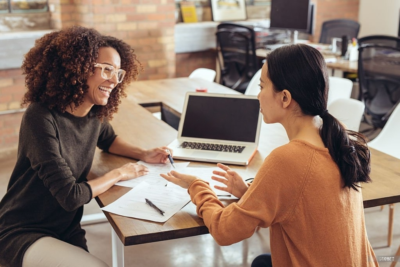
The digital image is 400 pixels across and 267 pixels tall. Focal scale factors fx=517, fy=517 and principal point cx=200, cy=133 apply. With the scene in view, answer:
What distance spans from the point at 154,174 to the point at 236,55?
373cm

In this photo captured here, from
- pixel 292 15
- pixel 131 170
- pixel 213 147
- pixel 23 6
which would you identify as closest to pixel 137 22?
pixel 23 6

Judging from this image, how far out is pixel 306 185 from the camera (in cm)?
133

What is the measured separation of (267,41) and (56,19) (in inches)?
93.5

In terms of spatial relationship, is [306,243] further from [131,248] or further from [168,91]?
[168,91]

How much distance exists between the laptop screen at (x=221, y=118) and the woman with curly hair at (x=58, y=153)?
16.9 inches

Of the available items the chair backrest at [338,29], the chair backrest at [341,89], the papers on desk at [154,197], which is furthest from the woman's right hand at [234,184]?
the chair backrest at [338,29]

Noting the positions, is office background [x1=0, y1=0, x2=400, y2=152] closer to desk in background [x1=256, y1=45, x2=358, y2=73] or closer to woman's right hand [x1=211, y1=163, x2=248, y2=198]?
desk in background [x1=256, y1=45, x2=358, y2=73]

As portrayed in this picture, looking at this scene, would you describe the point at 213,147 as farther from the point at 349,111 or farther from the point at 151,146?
the point at 349,111

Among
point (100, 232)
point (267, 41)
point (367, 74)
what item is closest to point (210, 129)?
point (100, 232)

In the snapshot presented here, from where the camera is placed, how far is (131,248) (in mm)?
2963

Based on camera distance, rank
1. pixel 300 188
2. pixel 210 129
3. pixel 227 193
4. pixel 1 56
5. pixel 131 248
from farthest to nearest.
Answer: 1. pixel 1 56
2. pixel 131 248
3. pixel 210 129
4. pixel 227 193
5. pixel 300 188

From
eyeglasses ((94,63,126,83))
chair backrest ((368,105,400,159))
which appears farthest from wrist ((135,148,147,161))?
chair backrest ((368,105,400,159))

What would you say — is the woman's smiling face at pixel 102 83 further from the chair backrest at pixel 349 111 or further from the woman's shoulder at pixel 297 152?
the chair backrest at pixel 349 111

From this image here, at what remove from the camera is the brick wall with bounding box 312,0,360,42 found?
264 inches
